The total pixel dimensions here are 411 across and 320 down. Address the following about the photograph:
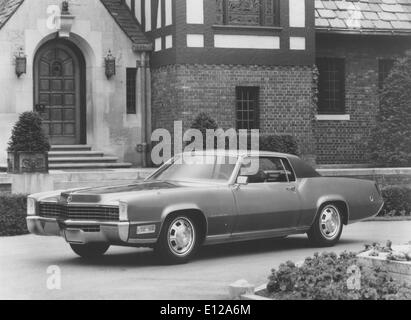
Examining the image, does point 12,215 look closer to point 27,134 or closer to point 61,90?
point 27,134

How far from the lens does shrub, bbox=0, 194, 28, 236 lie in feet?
47.9

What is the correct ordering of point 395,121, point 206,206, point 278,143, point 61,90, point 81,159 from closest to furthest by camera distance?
point 206,206, point 278,143, point 81,159, point 61,90, point 395,121

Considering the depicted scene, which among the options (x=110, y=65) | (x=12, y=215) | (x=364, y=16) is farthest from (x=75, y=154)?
(x=364, y=16)

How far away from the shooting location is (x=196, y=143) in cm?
2002

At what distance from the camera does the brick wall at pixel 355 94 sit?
79.5 ft

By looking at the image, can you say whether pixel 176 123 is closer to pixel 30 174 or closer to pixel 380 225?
pixel 30 174

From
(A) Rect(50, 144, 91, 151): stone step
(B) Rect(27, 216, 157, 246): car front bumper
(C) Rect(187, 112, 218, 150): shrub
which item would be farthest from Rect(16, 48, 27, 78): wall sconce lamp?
(B) Rect(27, 216, 157, 246): car front bumper

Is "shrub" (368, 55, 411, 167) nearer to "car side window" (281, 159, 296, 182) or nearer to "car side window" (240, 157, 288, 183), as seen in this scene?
"car side window" (281, 159, 296, 182)

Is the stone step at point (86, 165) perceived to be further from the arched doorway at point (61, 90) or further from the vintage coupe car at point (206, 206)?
the vintage coupe car at point (206, 206)

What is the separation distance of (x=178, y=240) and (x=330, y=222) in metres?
3.00

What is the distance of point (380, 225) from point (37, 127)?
22.6 ft

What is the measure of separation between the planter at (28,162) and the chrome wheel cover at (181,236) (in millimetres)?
6472

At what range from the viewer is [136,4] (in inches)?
934

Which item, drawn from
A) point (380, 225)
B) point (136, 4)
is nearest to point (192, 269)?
point (380, 225)
